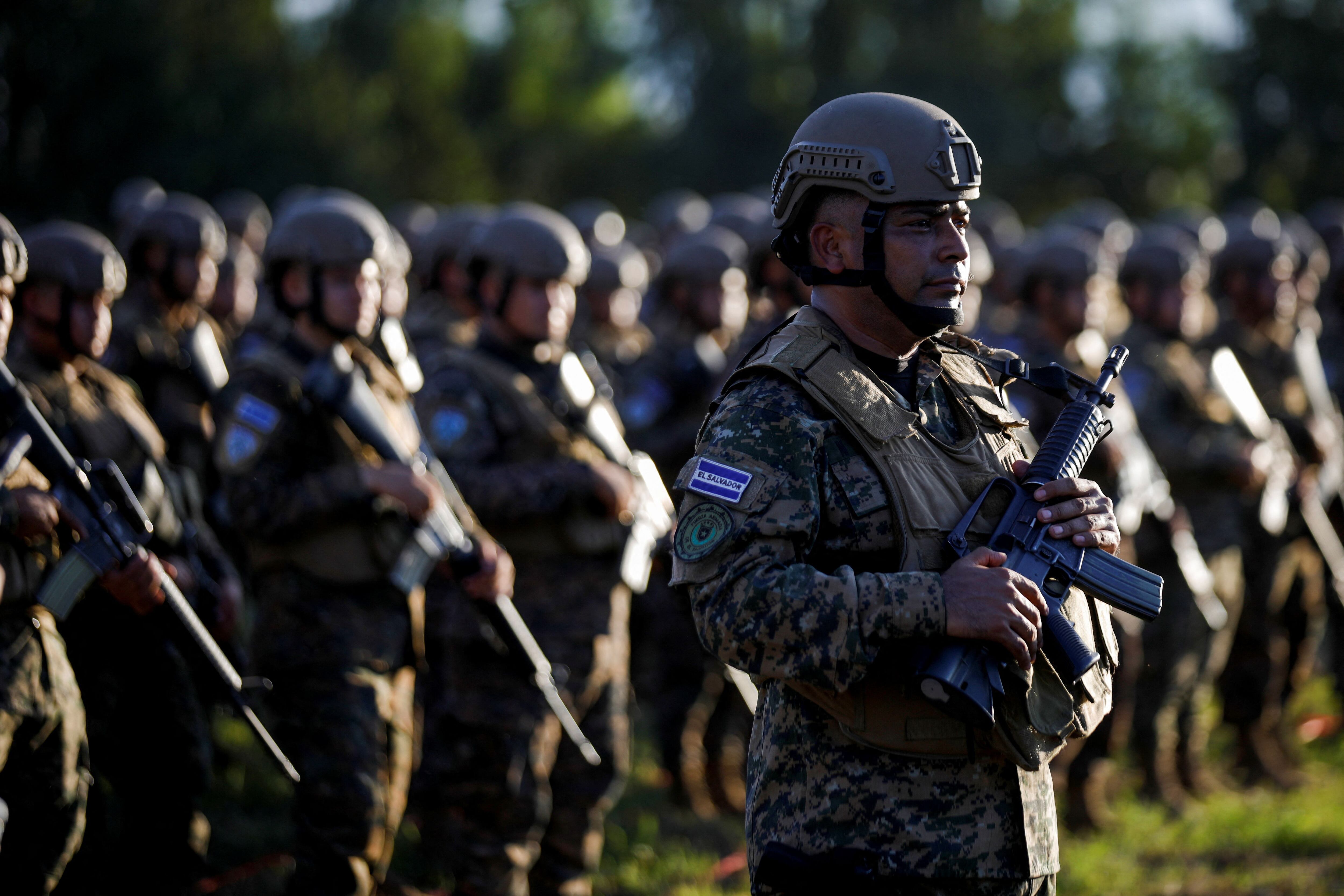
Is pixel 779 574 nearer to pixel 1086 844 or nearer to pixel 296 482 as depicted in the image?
pixel 296 482

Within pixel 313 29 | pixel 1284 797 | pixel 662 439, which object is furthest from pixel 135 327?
pixel 313 29

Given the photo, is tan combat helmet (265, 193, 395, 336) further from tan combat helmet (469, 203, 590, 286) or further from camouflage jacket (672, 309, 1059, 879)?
camouflage jacket (672, 309, 1059, 879)

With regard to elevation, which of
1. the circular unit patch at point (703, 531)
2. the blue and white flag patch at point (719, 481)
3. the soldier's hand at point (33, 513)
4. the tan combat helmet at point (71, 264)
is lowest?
the soldier's hand at point (33, 513)

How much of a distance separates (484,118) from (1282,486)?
1261 inches

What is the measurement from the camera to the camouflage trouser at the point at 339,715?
15.4 feet

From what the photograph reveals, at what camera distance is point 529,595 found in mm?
5570

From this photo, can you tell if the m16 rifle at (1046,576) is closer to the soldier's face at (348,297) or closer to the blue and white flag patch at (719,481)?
the blue and white flag patch at (719,481)

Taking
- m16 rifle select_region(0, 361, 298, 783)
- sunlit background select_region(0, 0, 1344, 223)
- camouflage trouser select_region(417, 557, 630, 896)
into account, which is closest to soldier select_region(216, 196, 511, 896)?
m16 rifle select_region(0, 361, 298, 783)

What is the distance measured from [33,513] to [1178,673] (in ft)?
18.8

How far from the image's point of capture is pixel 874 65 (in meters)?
41.0

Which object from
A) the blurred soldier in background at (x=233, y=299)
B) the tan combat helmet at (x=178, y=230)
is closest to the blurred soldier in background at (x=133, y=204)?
the tan combat helmet at (x=178, y=230)

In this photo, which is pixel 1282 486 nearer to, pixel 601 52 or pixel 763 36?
pixel 763 36

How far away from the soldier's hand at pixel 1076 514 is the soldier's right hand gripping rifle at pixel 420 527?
2.48m

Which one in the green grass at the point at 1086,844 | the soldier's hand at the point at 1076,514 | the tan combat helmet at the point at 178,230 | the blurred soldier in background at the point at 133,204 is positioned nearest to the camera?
the soldier's hand at the point at 1076,514
